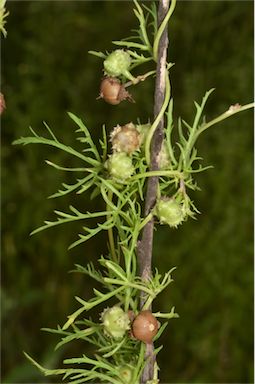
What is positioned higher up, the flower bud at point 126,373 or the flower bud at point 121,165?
the flower bud at point 121,165

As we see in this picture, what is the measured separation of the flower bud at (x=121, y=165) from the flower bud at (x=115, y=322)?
0.11m

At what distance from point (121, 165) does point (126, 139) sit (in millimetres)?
20

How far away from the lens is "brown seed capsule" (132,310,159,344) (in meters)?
0.59

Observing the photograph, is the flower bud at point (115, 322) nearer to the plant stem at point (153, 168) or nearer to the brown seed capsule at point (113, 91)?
the plant stem at point (153, 168)

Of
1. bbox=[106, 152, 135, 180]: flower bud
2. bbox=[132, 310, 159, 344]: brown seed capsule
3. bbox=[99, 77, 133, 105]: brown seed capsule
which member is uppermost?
bbox=[99, 77, 133, 105]: brown seed capsule

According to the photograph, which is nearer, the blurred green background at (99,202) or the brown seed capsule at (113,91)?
the brown seed capsule at (113,91)

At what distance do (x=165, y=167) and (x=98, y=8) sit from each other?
161cm

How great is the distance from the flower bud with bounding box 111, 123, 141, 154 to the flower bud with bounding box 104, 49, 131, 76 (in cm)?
5

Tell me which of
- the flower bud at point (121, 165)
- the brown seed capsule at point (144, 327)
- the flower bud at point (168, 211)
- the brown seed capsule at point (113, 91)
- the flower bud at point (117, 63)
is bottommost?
the brown seed capsule at point (144, 327)

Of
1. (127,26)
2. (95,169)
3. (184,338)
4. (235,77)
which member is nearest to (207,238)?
(184,338)

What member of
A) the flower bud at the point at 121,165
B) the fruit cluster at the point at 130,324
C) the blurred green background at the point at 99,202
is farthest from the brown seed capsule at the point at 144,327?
the blurred green background at the point at 99,202

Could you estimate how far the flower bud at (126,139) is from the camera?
22.9 inches

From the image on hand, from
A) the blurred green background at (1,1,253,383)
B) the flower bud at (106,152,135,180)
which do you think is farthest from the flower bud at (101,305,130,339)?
the blurred green background at (1,1,253,383)

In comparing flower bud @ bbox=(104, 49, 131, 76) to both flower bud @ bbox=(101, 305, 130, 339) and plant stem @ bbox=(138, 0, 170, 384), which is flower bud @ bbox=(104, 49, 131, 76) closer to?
plant stem @ bbox=(138, 0, 170, 384)
